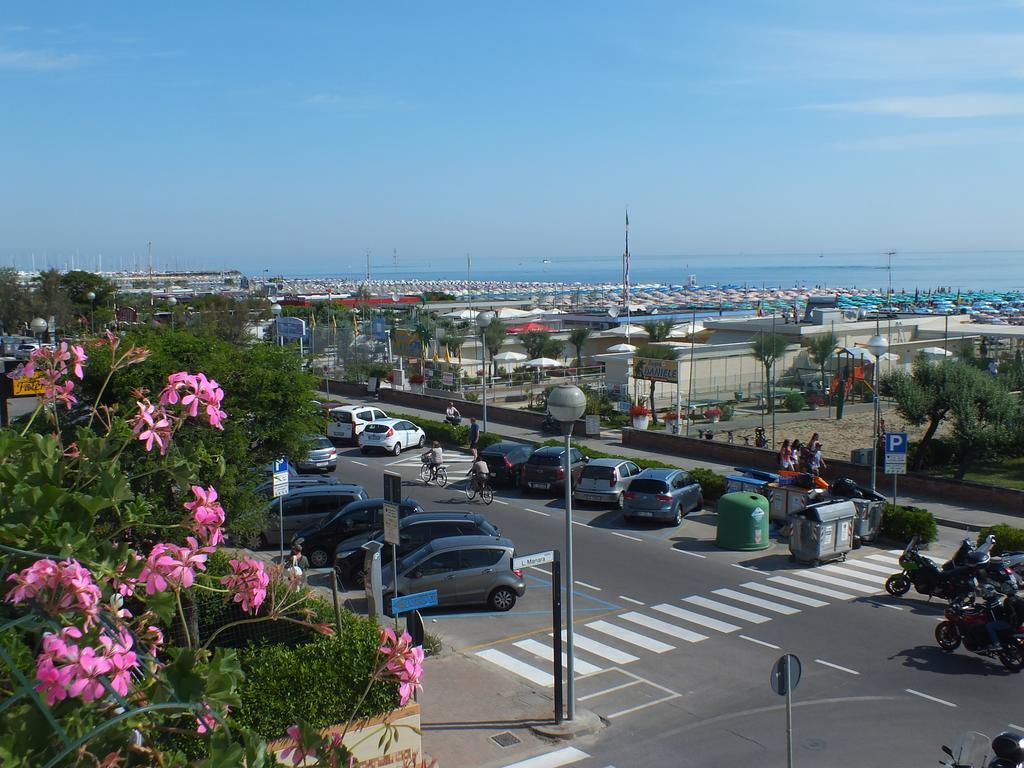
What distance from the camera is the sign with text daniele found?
117 ft

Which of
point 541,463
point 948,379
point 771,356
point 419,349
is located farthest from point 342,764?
point 419,349

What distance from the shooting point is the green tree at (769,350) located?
35.5 meters

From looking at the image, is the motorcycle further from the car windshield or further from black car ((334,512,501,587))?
the car windshield

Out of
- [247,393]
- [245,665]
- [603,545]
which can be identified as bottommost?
[603,545]

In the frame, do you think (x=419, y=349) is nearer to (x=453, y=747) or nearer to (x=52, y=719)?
(x=453, y=747)

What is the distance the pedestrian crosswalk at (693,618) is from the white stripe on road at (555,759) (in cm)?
209

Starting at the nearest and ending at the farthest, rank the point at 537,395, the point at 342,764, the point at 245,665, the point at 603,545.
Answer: the point at 342,764, the point at 245,665, the point at 603,545, the point at 537,395

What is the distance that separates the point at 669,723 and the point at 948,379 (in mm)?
18429

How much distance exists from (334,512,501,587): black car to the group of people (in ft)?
31.4

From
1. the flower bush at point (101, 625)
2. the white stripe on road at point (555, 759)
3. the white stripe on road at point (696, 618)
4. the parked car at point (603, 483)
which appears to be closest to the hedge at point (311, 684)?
the white stripe on road at point (555, 759)

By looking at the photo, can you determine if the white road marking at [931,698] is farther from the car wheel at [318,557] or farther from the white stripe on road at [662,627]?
the car wheel at [318,557]

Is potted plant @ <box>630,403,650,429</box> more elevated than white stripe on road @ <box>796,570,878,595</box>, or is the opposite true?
potted plant @ <box>630,403,650,429</box>

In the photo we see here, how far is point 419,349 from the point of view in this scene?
52.4 meters

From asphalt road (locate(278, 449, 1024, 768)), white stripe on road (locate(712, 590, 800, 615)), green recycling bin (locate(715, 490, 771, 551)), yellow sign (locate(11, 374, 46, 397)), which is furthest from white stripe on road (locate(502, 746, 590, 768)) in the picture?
green recycling bin (locate(715, 490, 771, 551))
